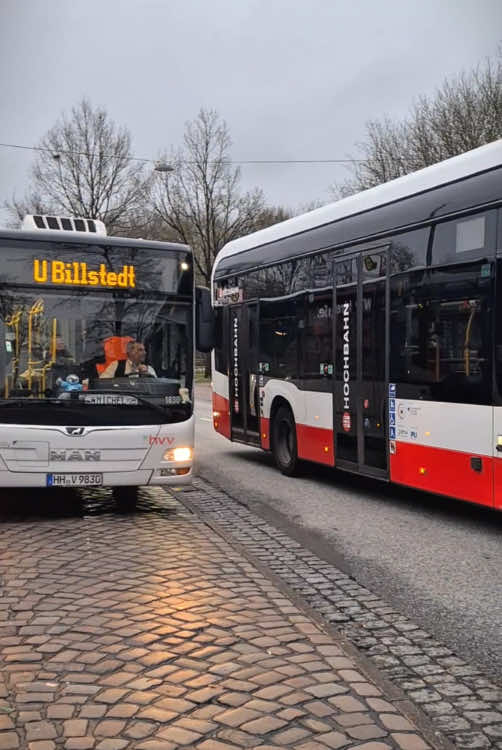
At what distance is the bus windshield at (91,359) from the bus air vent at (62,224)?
141 centimetres

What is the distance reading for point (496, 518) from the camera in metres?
8.05

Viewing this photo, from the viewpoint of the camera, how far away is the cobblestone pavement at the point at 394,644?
3.50 m

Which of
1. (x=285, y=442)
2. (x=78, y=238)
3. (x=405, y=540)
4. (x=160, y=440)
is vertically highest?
(x=78, y=238)

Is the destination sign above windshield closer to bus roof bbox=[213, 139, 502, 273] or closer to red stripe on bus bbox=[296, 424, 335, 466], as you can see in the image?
bus roof bbox=[213, 139, 502, 273]

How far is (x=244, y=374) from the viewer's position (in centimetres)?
1224

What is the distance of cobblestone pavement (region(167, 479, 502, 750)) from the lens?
11.5 feet

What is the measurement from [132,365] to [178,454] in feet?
3.23

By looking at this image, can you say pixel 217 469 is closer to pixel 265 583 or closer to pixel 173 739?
pixel 265 583

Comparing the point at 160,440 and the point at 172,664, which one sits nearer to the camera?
the point at 172,664

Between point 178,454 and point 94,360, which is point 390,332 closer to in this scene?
point 178,454

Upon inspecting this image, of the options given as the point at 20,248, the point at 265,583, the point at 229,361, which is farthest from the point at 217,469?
the point at 265,583

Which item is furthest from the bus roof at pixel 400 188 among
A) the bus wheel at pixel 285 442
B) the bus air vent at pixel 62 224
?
the bus air vent at pixel 62 224

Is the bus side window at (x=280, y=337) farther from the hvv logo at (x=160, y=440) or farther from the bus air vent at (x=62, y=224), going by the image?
the hvv logo at (x=160, y=440)

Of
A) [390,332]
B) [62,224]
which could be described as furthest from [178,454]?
[62,224]
